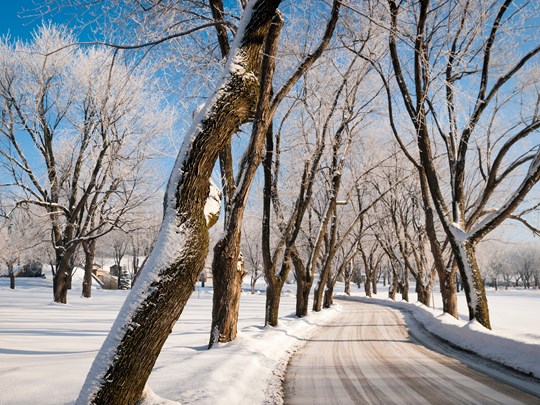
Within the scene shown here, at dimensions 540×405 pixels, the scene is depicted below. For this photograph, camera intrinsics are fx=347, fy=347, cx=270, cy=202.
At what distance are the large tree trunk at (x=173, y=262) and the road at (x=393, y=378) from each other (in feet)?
7.23

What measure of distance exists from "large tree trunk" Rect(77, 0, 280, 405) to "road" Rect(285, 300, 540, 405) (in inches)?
86.8

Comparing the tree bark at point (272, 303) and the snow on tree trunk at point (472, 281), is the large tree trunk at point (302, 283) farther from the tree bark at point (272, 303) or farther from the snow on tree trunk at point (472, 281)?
the snow on tree trunk at point (472, 281)

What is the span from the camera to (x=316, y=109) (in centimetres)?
1234

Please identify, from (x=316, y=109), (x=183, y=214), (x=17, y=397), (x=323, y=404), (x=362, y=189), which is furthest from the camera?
(x=362, y=189)

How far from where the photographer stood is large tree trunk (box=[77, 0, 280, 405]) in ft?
9.25

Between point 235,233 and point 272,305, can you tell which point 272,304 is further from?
point 235,233

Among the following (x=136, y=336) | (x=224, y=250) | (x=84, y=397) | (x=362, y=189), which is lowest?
(x=84, y=397)

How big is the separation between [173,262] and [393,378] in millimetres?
4152

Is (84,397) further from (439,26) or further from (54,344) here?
(439,26)

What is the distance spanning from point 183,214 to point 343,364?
478cm

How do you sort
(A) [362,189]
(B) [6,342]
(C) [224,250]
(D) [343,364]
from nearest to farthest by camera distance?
(D) [343,364] → (C) [224,250] → (B) [6,342] → (A) [362,189]

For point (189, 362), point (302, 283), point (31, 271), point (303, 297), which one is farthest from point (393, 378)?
point (31, 271)

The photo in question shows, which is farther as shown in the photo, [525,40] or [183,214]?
[525,40]

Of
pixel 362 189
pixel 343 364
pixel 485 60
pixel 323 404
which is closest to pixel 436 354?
pixel 343 364
